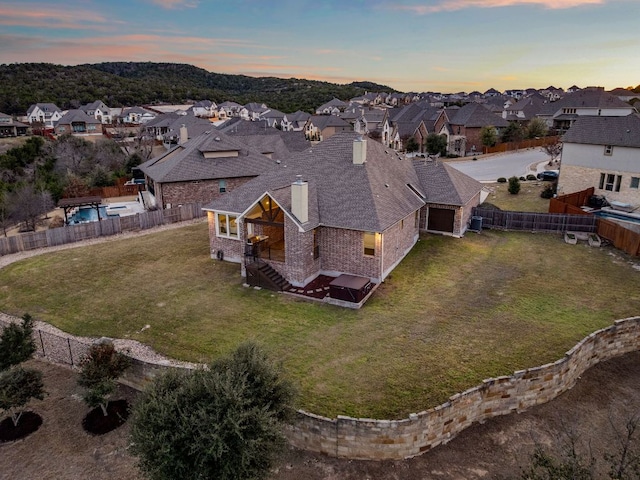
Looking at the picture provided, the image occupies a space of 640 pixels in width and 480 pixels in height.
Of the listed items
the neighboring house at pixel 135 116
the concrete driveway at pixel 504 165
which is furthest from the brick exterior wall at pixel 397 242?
the neighboring house at pixel 135 116

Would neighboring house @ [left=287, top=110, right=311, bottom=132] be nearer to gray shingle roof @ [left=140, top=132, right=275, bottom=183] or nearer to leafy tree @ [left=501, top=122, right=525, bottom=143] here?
leafy tree @ [left=501, top=122, right=525, bottom=143]

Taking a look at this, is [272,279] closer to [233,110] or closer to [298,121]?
[298,121]

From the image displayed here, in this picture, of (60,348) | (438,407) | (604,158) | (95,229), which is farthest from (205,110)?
(438,407)

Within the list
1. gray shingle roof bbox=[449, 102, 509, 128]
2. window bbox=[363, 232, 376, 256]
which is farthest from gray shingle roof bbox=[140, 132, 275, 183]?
A: gray shingle roof bbox=[449, 102, 509, 128]

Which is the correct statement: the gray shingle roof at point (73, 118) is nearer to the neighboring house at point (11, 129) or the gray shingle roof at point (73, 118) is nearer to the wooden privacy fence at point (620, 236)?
the neighboring house at point (11, 129)

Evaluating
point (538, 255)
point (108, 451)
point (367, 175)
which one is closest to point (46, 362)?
point (108, 451)

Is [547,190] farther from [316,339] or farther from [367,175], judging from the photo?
[316,339]
